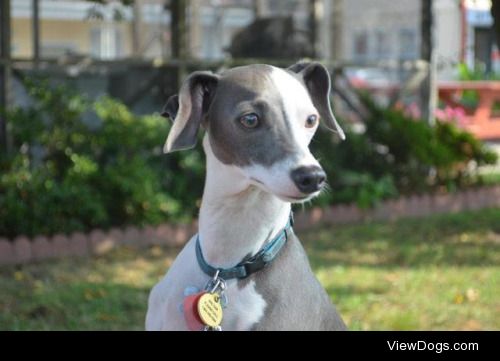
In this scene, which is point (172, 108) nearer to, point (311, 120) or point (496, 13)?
point (311, 120)

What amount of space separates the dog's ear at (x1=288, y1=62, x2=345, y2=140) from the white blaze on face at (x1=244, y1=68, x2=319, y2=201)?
0.23 m

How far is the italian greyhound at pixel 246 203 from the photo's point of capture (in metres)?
2.88

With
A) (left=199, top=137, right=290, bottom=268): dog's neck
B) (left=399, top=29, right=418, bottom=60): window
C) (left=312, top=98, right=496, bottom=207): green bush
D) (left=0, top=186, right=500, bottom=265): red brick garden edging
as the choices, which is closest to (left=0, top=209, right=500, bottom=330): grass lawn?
(left=0, top=186, right=500, bottom=265): red brick garden edging

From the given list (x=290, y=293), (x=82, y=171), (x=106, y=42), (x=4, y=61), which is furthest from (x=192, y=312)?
(x=106, y=42)

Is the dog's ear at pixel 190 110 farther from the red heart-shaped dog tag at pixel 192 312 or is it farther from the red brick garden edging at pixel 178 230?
the red brick garden edging at pixel 178 230

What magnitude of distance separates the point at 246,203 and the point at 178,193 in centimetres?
484

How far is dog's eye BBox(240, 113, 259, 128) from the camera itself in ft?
9.46

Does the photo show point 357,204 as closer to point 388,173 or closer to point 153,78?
point 388,173

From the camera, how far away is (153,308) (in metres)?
3.23

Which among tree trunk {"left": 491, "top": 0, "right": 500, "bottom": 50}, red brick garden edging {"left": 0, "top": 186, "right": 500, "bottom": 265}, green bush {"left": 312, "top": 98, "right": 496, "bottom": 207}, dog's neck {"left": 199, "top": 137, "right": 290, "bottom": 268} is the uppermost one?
tree trunk {"left": 491, "top": 0, "right": 500, "bottom": 50}

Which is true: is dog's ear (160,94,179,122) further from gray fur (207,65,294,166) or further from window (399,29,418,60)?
window (399,29,418,60)

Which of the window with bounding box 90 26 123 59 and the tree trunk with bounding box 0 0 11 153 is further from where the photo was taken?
the window with bounding box 90 26 123 59

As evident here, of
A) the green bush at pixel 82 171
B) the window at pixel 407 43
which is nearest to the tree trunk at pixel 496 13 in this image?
the green bush at pixel 82 171
